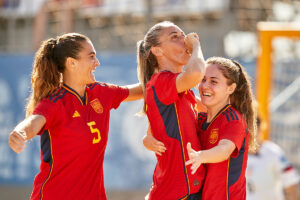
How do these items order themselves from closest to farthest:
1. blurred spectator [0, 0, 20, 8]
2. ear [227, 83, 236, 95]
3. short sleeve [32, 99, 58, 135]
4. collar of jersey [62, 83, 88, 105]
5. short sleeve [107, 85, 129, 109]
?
short sleeve [32, 99, 58, 135] → ear [227, 83, 236, 95] → collar of jersey [62, 83, 88, 105] → short sleeve [107, 85, 129, 109] → blurred spectator [0, 0, 20, 8]

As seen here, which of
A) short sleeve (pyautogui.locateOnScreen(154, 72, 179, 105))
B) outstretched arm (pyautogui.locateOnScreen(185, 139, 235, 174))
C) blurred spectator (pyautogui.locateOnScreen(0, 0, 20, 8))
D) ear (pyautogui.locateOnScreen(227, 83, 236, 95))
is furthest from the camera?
blurred spectator (pyautogui.locateOnScreen(0, 0, 20, 8))

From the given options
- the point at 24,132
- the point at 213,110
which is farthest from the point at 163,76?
the point at 24,132

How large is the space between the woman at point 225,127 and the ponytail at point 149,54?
0.37m

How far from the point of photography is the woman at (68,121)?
11.0 ft

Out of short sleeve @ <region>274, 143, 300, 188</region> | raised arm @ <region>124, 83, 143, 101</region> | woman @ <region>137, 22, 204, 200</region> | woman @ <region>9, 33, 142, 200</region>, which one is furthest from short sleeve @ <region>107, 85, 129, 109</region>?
short sleeve @ <region>274, 143, 300, 188</region>

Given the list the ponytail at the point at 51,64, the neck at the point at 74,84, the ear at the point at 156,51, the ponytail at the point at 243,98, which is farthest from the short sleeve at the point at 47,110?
the ponytail at the point at 243,98

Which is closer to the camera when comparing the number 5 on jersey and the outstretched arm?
the outstretched arm

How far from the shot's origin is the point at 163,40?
3.34 meters

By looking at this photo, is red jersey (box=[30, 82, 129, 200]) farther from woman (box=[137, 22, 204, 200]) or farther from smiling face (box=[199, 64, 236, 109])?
smiling face (box=[199, 64, 236, 109])

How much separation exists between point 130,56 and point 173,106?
165 inches

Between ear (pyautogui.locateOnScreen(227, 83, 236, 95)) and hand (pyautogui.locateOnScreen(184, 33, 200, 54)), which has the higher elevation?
hand (pyautogui.locateOnScreen(184, 33, 200, 54))

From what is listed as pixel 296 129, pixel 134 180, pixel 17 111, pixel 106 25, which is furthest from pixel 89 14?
pixel 296 129

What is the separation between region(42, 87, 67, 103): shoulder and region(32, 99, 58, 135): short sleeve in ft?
0.12

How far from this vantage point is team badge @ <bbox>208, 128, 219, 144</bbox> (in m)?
3.19
